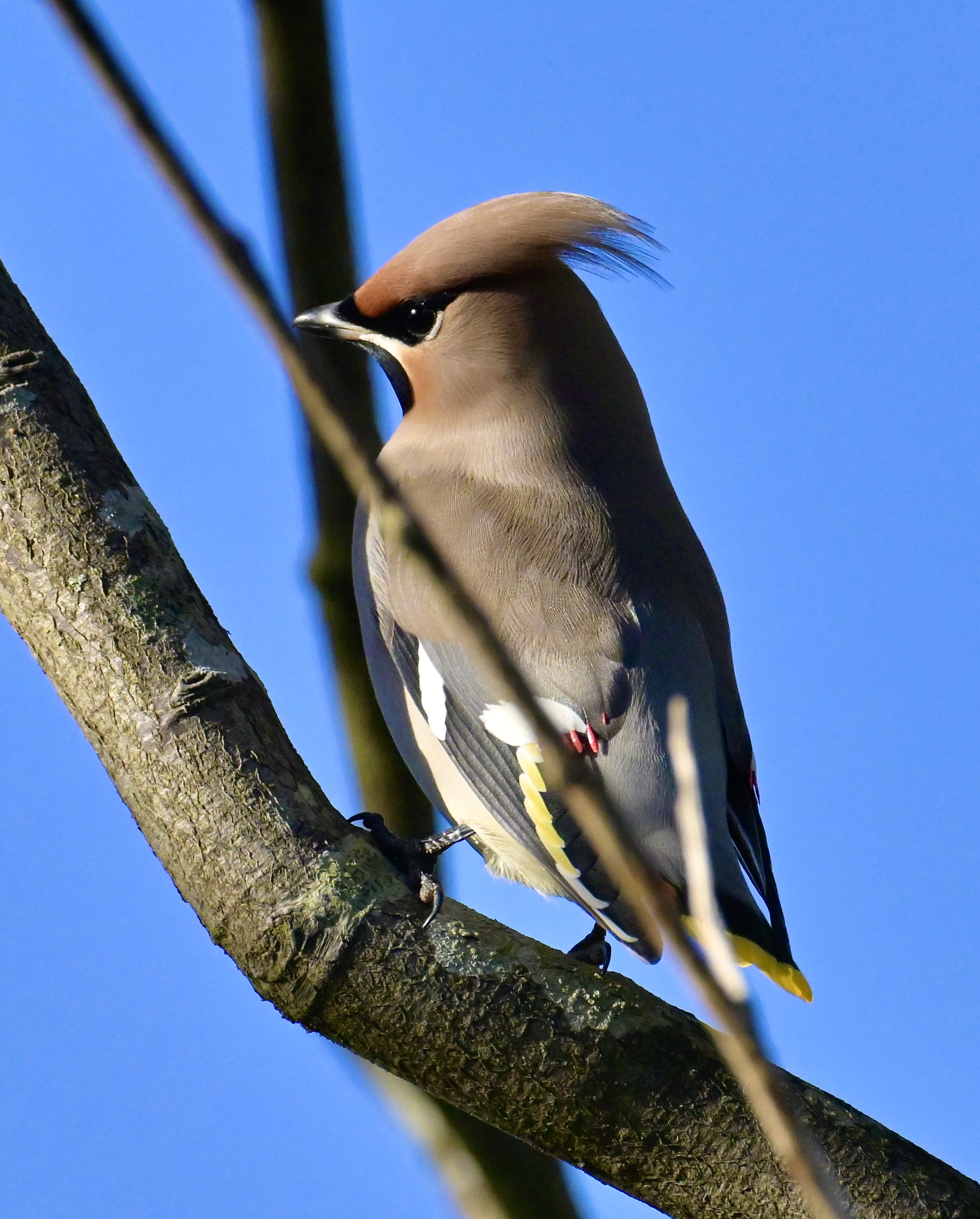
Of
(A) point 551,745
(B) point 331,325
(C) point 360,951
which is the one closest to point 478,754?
(C) point 360,951

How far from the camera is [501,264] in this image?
12.9 ft

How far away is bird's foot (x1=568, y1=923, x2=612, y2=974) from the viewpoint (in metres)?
3.51

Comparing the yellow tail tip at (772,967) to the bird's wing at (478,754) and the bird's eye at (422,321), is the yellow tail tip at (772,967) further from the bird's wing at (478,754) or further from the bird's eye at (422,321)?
the bird's eye at (422,321)

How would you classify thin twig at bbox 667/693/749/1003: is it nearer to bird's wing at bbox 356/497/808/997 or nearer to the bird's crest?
bird's wing at bbox 356/497/808/997

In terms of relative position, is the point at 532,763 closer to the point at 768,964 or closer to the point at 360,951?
the point at 768,964

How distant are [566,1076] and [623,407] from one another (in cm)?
201

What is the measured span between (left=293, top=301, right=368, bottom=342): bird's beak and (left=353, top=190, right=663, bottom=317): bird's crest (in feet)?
0.19

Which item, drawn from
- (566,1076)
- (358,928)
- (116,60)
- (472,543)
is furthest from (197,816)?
(116,60)

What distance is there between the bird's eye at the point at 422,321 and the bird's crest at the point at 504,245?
0.05 metres

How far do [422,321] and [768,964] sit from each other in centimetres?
201

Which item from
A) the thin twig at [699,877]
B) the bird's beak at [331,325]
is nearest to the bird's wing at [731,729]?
the bird's beak at [331,325]

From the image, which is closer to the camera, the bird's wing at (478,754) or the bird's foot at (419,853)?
the bird's foot at (419,853)

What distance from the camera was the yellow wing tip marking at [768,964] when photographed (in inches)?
121

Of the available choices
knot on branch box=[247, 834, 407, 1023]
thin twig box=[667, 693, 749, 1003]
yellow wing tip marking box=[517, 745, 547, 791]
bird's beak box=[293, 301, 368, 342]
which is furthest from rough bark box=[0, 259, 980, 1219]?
bird's beak box=[293, 301, 368, 342]
